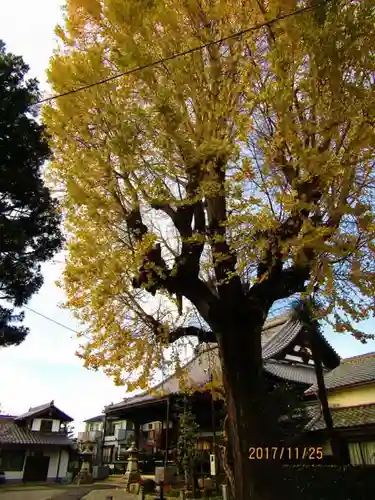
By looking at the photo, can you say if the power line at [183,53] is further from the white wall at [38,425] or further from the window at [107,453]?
the window at [107,453]

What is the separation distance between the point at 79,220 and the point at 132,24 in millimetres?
2648

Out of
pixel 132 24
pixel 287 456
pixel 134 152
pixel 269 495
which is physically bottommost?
pixel 269 495

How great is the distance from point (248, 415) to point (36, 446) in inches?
1005

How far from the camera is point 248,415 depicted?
488 centimetres

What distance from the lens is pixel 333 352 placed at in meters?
16.7

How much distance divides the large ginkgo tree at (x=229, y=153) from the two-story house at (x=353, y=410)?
267 inches

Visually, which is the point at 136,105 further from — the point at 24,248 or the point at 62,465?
the point at 62,465

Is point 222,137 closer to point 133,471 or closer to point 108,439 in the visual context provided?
point 133,471

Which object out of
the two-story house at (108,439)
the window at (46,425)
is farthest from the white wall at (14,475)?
the two-story house at (108,439)

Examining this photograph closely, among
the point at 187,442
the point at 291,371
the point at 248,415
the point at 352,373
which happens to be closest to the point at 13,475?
the point at 187,442

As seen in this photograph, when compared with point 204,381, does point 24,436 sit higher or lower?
lower

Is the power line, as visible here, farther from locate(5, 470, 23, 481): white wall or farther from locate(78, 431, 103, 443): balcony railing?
locate(78, 431, 103, 443): balcony railing

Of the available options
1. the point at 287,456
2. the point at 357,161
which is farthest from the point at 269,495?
the point at 357,161

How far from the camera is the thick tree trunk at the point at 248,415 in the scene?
15.3 ft
